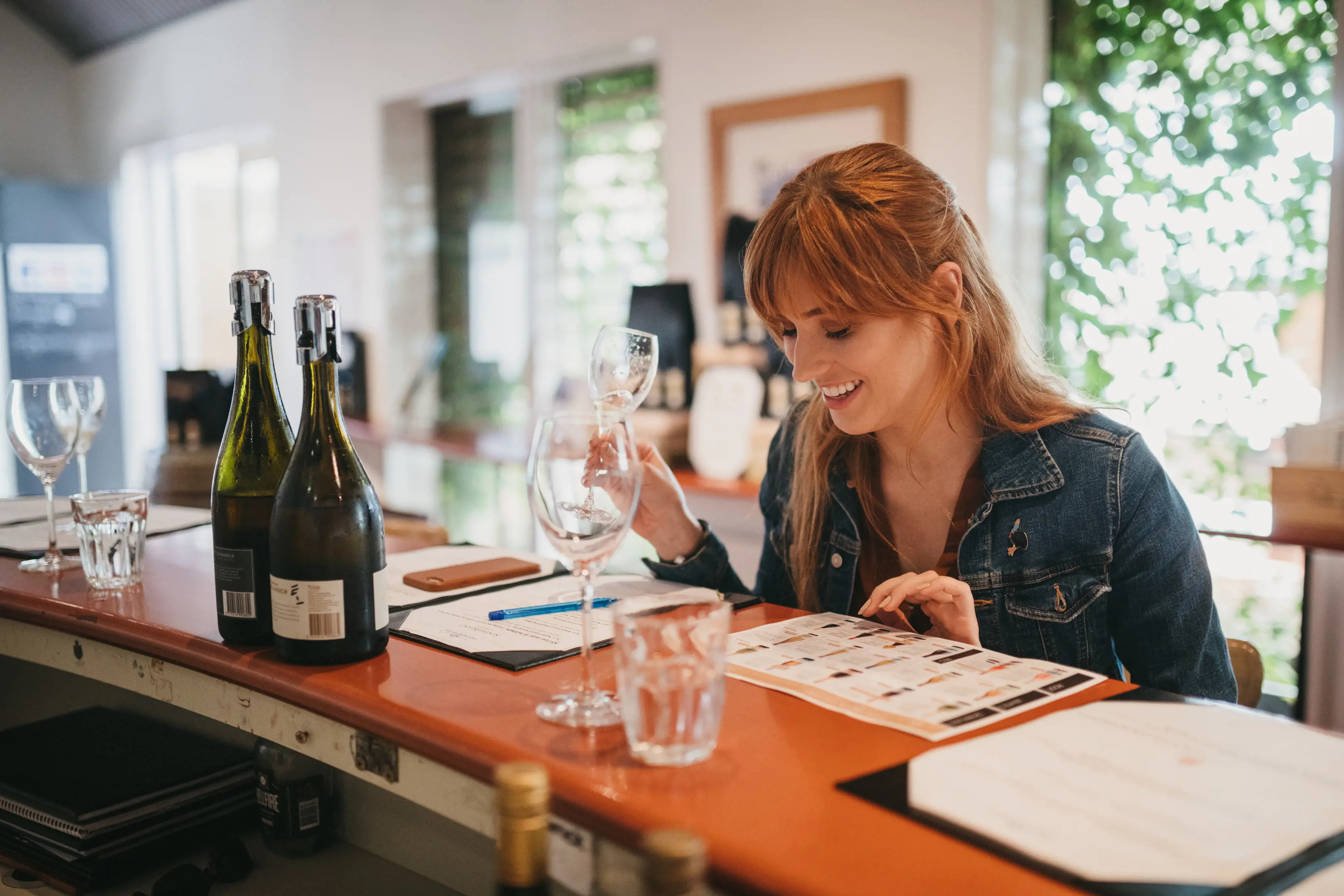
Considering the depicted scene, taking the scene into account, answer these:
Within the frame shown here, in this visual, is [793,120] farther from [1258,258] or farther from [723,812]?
[723,812]

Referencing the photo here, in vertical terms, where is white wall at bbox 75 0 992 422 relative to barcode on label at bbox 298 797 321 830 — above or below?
above

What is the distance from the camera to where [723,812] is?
2.28 ft

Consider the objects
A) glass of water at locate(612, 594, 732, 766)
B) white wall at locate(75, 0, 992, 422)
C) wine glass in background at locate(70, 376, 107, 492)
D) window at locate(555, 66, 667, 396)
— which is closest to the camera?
glass of water at locate(612, 594, 732, 766)

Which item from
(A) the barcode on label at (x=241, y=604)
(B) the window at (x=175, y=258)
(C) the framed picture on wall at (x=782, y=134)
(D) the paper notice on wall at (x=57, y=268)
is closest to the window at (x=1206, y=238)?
(C) the framed picture on wall at (x=782, y=134)

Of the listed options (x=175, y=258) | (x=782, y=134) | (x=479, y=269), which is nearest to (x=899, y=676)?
(x=782, y=134)

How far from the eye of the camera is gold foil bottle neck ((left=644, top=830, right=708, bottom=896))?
1.57 feet

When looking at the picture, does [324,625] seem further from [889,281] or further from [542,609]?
[889,281]

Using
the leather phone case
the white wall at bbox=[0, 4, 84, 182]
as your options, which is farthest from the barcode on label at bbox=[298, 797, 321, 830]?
the white wall at bbox=[0, 4, 84, 182]

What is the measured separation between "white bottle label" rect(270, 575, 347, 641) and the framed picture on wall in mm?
2501

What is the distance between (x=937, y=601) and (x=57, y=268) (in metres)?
6.90

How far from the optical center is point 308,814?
49.1 inches

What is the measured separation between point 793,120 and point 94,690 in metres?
2.62

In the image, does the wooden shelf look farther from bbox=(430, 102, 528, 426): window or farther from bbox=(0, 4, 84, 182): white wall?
bbox=(0, 4, 84, 182): white wall

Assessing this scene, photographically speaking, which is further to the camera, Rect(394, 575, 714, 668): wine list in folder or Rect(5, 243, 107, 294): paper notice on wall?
Rect(5, 243, 107, 294): paper notice on wall
